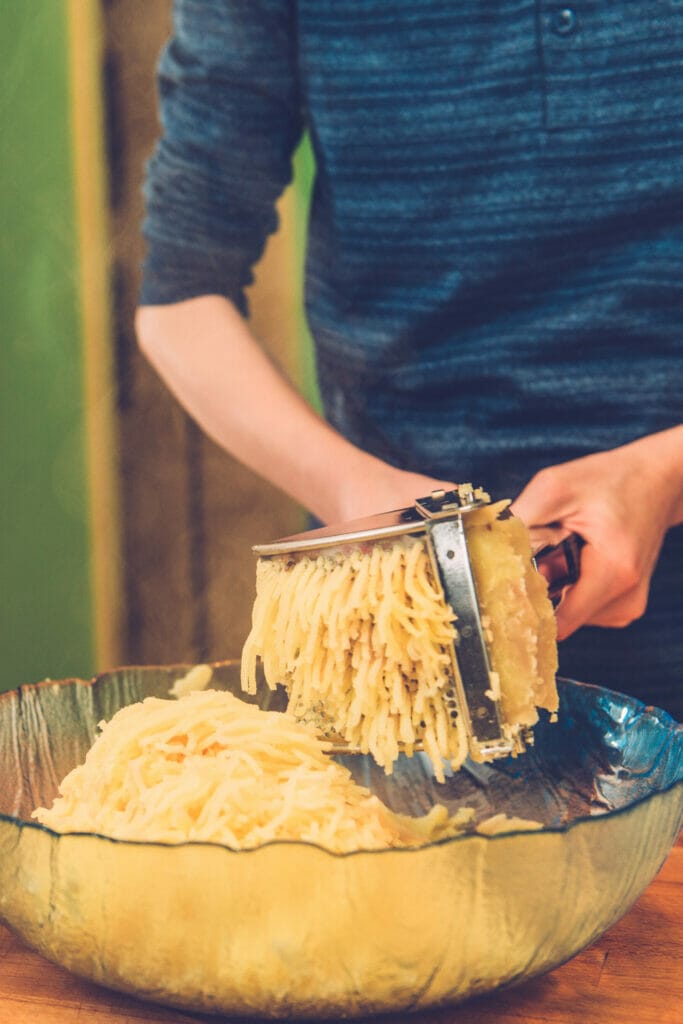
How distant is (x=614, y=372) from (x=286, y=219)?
125cm

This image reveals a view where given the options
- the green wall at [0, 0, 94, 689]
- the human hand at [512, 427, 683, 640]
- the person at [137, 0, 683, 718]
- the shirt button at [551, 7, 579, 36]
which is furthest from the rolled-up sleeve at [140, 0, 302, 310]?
the green wall at [0, 0, 94, 689]

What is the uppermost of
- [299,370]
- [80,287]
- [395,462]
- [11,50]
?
[11,50]

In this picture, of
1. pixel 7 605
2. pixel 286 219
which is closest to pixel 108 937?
pixel 7 605

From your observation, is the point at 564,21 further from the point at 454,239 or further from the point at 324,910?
the point at 324,910

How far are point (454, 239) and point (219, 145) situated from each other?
32cm

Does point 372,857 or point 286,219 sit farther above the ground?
point 286,219

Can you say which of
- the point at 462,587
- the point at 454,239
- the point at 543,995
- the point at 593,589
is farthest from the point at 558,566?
the point at 454,239

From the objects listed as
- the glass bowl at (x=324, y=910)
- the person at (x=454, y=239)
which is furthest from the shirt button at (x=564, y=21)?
the glass bowl at (x=324, y=910)

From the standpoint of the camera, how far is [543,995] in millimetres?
626

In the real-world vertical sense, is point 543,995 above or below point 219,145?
below

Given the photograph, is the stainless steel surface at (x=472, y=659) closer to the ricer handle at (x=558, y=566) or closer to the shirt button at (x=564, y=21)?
the ricer handle at (x=558, y=566)

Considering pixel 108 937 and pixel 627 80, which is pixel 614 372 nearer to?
pixel 627 80

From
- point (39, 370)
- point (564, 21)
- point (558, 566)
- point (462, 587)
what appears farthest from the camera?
point (39, 370)

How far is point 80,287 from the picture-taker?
7.00 feet
